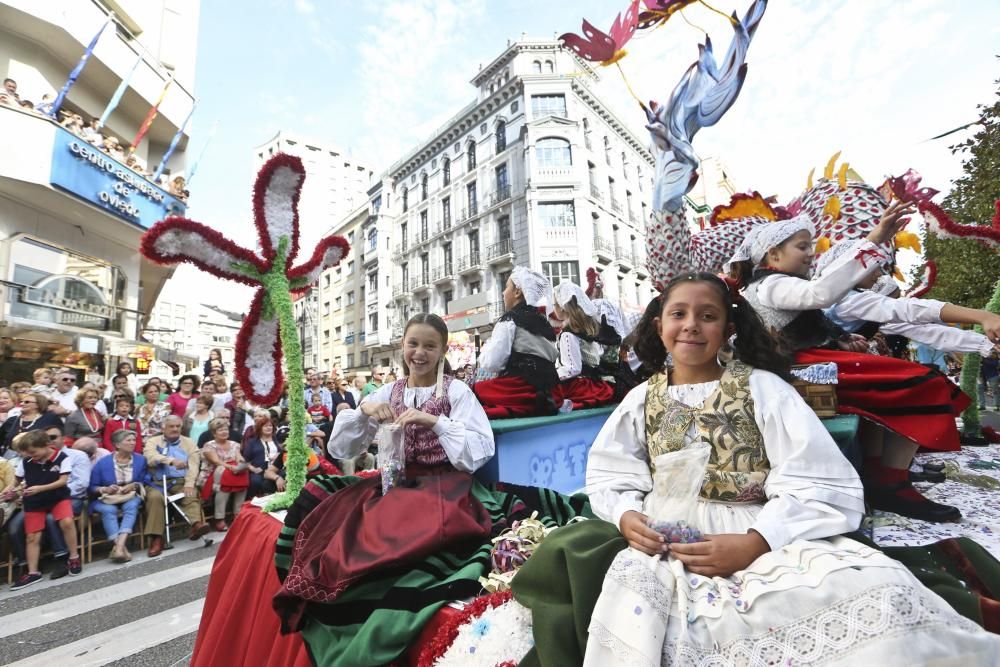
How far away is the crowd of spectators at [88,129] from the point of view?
9834 millimetres

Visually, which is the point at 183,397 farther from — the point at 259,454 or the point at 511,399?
the point at 511,399

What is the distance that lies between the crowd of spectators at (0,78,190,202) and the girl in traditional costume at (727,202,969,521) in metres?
14.3

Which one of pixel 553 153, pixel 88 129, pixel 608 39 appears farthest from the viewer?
pixel 553 153

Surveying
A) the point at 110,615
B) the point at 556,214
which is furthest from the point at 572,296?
the point at 556,214

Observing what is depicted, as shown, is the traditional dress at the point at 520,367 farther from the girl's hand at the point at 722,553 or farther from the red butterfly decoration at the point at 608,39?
the girl's hand at the point at 722,553

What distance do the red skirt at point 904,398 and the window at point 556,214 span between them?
21219mm

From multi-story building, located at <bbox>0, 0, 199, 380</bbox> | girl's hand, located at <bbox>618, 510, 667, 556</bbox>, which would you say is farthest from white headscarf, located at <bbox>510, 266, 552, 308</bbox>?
multi-story building, located at <bbox>0, 0, 199, 380</bbox>

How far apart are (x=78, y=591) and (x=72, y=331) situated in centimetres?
1045

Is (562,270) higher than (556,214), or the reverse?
(556,214)

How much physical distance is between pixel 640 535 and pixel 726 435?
17.7 inches

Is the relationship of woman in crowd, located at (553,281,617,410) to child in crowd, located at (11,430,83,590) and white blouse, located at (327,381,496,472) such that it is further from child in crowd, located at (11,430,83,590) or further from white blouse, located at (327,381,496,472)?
child in crowd, located at (11,430,83,590)

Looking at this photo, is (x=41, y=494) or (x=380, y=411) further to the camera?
(x=41, y=494)

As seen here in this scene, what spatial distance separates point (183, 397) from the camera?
24.1 ft

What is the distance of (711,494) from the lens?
143cm
